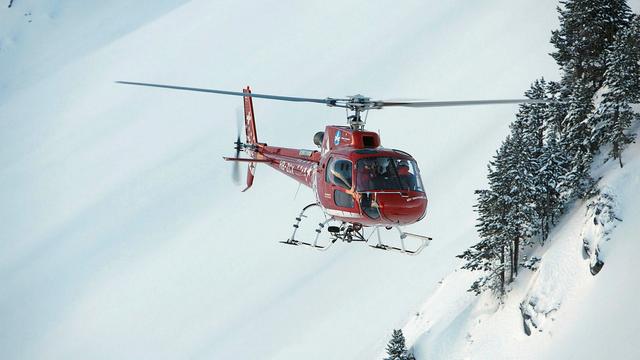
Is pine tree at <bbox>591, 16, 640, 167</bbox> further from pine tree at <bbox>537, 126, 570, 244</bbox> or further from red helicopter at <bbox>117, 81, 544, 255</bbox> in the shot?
red helicopter at <bbox>117, 81, 544, 255</bbox>

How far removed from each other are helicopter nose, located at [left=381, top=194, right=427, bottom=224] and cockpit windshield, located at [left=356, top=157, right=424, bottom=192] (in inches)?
14.5

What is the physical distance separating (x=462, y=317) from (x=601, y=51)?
21.6m

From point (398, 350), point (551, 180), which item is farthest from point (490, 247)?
point (398, 350)

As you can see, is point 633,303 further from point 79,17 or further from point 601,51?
point 79,17

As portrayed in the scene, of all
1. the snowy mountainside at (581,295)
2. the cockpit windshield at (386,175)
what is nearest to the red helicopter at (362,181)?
the cockpit windshield at (386,175)

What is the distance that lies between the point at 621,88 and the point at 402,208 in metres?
25.2

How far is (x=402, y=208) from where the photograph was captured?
21031 mm

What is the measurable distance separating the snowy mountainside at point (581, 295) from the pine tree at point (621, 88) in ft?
6.79

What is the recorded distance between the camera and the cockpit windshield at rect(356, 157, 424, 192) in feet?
69.9

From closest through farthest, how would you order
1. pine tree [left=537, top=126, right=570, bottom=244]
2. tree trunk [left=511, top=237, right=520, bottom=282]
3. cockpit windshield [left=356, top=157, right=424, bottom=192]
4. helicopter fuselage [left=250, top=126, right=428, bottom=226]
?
helicopter fuselage [left=250, top=126, right=428, bottom=226] → cockpit windshield [left=356, top=157, right=424, bottom=192] → pine tree [left=537, top=126, right=570, bottom=244] → tree trunk [left=511, top=237, right=520, bottom=282]

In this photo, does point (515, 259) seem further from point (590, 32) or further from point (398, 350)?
point (590, 32)

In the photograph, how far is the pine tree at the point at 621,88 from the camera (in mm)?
39531

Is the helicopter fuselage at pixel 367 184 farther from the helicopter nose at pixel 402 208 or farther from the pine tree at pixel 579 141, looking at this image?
the pine tree at pixel 579 141

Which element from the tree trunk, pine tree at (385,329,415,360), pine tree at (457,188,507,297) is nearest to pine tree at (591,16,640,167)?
pine tree at (457,188,507,297)
